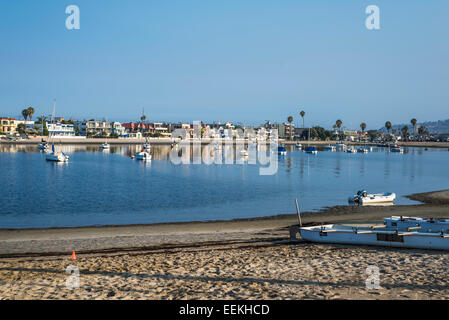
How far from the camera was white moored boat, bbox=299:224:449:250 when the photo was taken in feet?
55.5

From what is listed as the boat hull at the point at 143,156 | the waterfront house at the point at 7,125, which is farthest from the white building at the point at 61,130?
the boat hull at the point at 143,156

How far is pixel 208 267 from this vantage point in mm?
14547

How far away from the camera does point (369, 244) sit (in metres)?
17.8

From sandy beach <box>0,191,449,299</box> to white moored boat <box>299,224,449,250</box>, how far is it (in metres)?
0.43

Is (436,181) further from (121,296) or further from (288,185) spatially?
(121,296)

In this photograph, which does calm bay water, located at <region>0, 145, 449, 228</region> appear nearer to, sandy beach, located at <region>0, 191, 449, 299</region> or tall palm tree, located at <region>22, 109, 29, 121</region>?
sandy beach, located at <region>0, 191, 449, 299</region>

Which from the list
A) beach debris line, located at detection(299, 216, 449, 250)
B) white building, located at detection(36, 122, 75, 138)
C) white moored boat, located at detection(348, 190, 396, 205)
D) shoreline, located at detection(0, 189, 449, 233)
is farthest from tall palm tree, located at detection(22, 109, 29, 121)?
beach debris line, located at detection(299, 216, 449, 250)

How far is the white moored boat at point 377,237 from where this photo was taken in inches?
666

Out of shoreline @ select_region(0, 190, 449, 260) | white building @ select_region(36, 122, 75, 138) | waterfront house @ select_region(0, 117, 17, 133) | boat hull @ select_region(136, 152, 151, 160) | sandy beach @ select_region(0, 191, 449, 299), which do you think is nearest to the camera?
sandy beach @ select_region(0, 191, 449, 299)

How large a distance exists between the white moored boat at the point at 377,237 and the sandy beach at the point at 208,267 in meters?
0.43

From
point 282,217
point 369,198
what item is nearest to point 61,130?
point 369,198

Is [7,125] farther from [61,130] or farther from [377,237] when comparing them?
[377,237]
